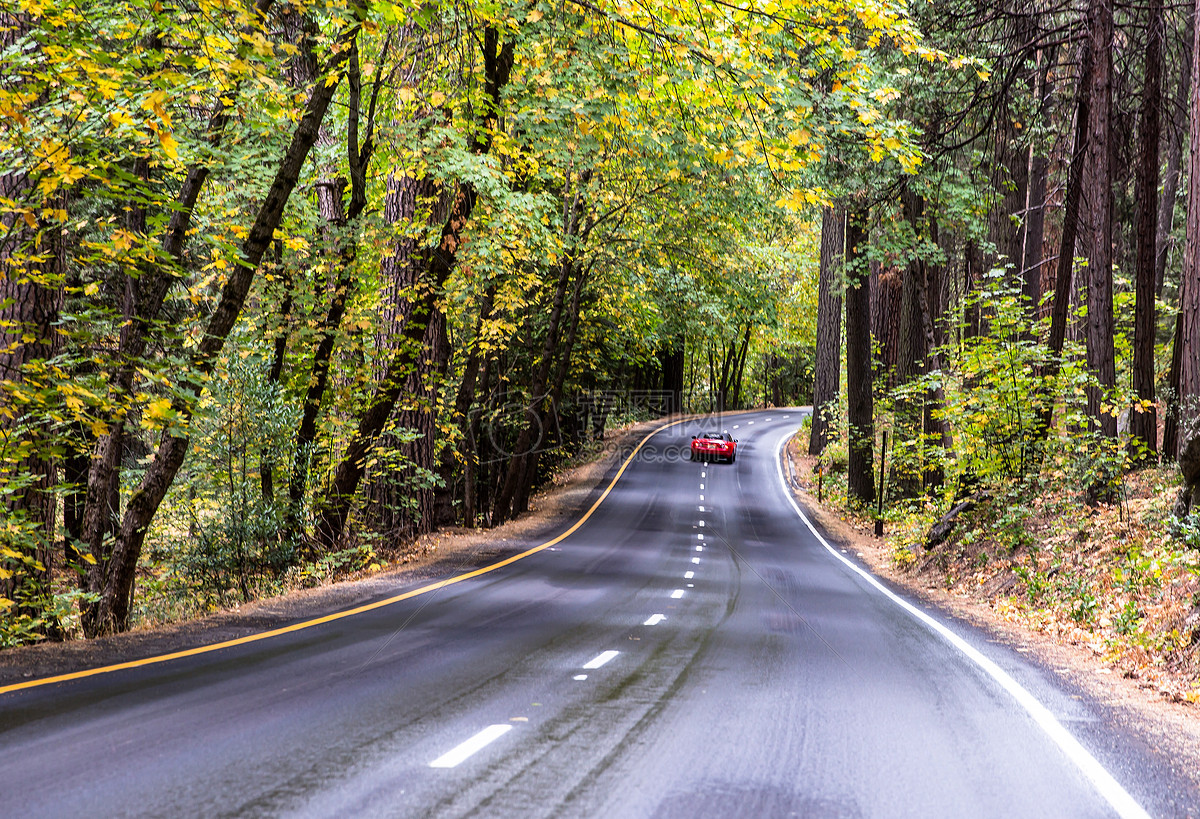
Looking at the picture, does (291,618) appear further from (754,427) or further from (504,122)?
(754,427)

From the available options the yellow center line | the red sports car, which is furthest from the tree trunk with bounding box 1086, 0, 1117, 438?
the red sports car

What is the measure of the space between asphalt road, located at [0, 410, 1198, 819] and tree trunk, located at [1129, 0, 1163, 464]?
28.2ft

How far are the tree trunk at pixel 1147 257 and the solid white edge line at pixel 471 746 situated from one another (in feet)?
46.9

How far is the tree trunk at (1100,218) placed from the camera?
14.8m

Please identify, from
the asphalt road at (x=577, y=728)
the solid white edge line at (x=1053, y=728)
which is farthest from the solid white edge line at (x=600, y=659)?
the solid white edge line at (x=1053, y=728)

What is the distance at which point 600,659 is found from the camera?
7984 mm

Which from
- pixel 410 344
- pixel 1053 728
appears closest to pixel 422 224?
pixel 410 344

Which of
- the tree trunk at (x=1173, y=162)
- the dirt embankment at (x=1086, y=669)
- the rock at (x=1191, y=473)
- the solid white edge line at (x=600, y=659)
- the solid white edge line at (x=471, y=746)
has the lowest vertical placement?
the dirt embankment at (x=1086, y=669)

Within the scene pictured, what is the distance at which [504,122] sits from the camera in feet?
47.5

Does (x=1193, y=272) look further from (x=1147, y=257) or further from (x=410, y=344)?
(x=410, y=344)

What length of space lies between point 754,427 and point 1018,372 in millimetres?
49556

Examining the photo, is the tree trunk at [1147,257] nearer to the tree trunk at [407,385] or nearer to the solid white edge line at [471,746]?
the tree trunk at [407,385]

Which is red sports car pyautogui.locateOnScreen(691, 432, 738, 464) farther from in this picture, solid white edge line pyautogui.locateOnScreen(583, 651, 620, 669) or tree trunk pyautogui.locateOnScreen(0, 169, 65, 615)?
solid white edge line pyautogui.locateOnScreen(583, 651, 620, 669)

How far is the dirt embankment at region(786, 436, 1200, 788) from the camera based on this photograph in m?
6.04
